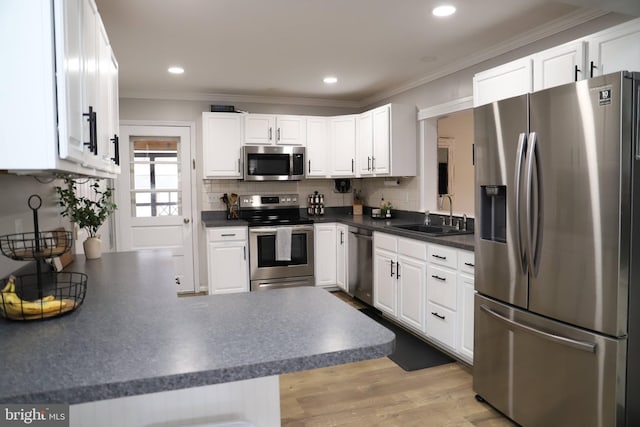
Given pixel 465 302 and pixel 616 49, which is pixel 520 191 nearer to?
pixel 616 49

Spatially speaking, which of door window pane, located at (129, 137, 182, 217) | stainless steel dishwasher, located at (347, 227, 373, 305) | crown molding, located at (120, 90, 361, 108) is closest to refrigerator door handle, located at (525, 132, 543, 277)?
stainless steel dishwasher, located at (347, 227, 373, 305)

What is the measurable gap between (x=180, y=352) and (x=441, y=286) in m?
2.45

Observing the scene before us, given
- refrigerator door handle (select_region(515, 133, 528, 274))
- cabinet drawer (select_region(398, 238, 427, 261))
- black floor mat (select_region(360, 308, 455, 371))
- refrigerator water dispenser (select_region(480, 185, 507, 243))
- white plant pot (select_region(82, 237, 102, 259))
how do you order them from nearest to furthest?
refrigerator door handle (select_region(515, 133, 528, 274))
refrigerator water dispenser (select_region(480, 185, 507, 243))
white plant pot (select_region(82, 237, 102, 259))
black floor mat (select_region(360, 308, 455, 371))
cabinet drawer (select_region(398, 238, 427, 261))

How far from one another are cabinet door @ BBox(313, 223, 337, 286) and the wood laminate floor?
191 centimetres

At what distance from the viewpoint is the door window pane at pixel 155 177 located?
16.4 ft

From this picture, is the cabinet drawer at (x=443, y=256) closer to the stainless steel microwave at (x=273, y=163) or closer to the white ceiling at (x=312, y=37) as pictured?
the white ceiling at (x=312, y=37)

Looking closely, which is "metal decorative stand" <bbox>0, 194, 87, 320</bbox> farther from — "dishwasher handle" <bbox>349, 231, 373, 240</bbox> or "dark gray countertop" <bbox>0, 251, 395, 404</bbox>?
"dishwasher handle" <bbox>349, 231, 373, 240</bbox>

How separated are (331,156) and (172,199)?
200 centimetres

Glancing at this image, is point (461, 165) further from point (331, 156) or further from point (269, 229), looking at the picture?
point (269, 229)

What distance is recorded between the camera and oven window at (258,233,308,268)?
15.7 feet

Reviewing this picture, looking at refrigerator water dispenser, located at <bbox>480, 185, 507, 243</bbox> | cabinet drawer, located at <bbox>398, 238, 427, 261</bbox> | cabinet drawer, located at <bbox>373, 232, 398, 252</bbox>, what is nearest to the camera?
refrigerator water dispenser, located at <bbox>480, 185, 507, 243</bbox>

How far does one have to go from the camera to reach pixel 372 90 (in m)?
5.02

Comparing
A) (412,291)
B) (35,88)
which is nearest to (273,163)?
(412,291)

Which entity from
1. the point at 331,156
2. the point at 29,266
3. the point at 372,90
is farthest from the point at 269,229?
the point at 29,266
